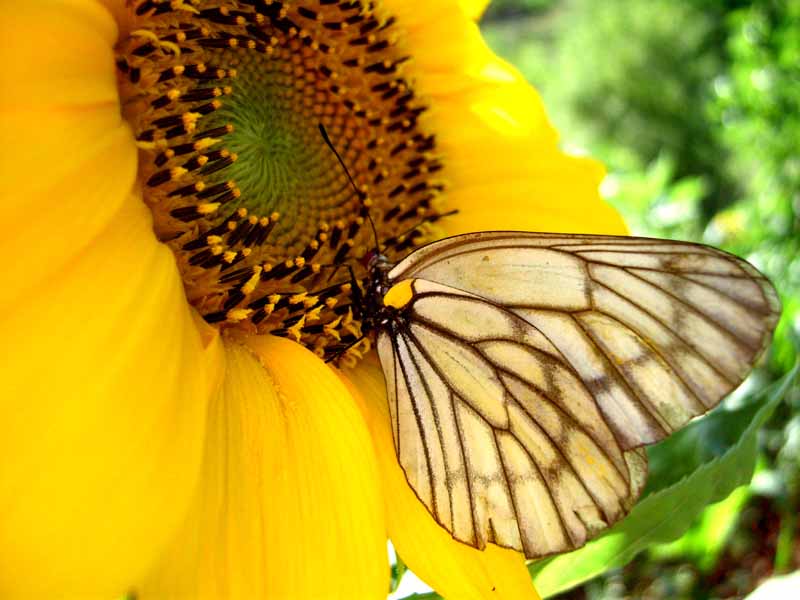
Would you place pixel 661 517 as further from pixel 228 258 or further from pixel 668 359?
pixel 228 258

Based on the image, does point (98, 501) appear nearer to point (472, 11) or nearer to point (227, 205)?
point (227, 205)

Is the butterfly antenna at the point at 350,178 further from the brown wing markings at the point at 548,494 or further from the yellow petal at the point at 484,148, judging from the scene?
the brown wing markings at the point at 548,494

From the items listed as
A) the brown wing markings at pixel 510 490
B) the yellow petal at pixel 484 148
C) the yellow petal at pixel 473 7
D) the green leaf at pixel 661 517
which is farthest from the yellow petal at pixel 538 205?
the green leaf at pixel 661 517

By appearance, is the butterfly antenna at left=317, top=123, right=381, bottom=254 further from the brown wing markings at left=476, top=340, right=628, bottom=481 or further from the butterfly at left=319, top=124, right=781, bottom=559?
the brown wing markings at left=476, top=340, right=628, bottom=481

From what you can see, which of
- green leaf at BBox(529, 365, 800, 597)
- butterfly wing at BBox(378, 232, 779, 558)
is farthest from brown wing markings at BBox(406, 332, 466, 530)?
green leaf at BBox(529, 365, 800, 597)

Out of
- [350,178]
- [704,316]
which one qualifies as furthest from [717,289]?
[350,178]

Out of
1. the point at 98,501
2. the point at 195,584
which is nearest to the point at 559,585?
the point at 195,584
